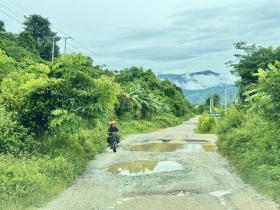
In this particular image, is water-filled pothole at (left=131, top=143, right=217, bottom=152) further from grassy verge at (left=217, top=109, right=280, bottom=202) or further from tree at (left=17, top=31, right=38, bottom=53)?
tree at (left=17, top=31, right=38, bottom=53)

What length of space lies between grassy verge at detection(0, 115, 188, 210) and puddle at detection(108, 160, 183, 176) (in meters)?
1.27

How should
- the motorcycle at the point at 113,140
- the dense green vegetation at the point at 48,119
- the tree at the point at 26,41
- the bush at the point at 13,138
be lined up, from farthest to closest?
1. the tree at the point at 26,41
2. the motorcycle at the point at 113,140
3. the bush at the point at 13,138
4. the dense green vegetation at the point at 48,119

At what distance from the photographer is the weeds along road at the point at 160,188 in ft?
36.7

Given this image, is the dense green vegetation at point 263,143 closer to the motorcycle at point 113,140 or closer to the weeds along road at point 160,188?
the weeds along road at point 160,188

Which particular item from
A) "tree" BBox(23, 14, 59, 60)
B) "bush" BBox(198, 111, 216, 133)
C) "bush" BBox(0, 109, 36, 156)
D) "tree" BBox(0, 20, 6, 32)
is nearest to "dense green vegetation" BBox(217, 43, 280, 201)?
"bush" BBox(0, 109, 36, 156)

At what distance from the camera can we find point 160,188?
1329 cm

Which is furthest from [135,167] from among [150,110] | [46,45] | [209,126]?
[46,45]

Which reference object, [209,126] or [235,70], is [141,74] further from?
[235,70]

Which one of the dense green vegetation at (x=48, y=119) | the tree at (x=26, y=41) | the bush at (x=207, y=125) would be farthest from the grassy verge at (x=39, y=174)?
the tree at (x=26, y=41)

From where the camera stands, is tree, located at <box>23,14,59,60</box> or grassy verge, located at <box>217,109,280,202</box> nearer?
grassy verge, located at <box>217,109,280,202</box>

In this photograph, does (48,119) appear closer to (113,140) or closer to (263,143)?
(263,143)

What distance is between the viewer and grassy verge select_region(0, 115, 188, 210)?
11.0 meters

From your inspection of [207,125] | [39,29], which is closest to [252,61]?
[207,125]

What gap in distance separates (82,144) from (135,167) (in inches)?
128
